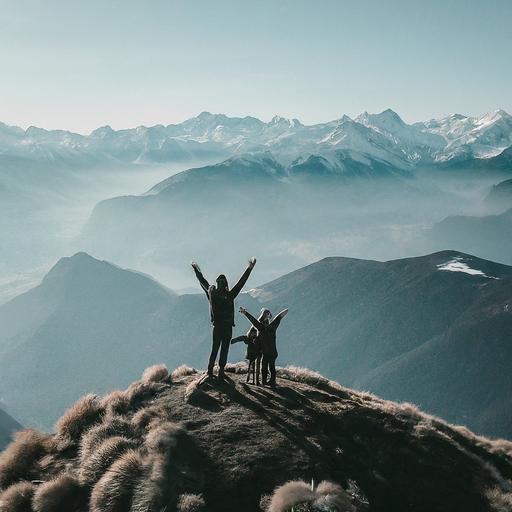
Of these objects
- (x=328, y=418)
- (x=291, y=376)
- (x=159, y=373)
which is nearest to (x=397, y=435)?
(x=328, y=418)

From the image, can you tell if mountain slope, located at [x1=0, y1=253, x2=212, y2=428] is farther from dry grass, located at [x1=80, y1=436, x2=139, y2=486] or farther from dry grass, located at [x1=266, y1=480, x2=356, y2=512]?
dry grass, located at [x1=266, y1=480, x2=356, y2=512]

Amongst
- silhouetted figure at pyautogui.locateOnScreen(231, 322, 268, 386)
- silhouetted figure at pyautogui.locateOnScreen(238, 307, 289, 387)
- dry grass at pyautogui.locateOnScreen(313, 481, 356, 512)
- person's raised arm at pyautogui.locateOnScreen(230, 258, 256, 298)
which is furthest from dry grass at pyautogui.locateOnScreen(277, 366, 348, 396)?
dry grass at pyautogui.locateOnScreen(313, 481, 356, 512)

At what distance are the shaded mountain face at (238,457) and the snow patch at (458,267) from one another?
137395 millimetres

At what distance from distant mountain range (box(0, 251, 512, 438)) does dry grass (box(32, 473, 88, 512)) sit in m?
88.5

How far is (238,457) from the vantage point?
1234cm

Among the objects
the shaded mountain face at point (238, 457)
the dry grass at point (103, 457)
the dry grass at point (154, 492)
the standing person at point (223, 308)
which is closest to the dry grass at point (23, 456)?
the shaded mountain face at point (238, 457)

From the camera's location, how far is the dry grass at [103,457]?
1166 cm

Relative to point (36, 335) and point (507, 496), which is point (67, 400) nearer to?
point (36, 335)

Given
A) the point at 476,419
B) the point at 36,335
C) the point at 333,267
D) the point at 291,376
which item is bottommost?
the point at 36,335

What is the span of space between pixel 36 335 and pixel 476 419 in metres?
181

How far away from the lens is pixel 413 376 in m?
105

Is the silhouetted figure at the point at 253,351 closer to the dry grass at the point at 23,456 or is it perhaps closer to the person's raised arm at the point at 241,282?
the person's raised arm at the point at 241,282

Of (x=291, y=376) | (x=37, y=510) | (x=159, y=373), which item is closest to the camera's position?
(x=37, y=510)

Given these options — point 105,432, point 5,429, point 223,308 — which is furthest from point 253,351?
point 5,429
